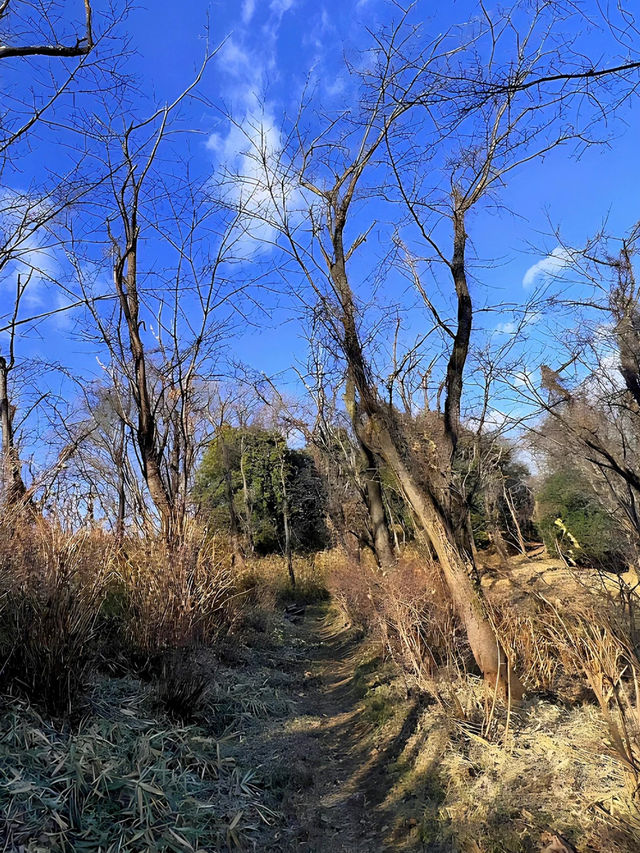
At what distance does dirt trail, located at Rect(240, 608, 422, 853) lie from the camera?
3.48 meters

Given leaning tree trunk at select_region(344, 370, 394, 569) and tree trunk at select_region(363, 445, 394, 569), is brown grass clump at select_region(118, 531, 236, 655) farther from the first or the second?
tree trunk at select_region(363, 445, 394, 569)

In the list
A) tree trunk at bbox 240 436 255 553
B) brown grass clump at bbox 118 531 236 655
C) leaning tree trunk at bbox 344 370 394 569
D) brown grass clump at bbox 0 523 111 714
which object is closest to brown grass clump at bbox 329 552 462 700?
brown grass clump at bbox 118 531 236 655

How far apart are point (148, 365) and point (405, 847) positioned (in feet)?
23.4

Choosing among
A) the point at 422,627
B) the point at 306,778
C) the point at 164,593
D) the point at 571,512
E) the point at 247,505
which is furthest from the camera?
the point at 247,505

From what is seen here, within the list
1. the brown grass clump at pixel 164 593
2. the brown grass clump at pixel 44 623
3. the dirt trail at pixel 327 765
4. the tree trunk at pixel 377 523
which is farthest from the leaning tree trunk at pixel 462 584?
the tree trunk at pixel 377 523

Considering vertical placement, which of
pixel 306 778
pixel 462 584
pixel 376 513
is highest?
pixel 376 513

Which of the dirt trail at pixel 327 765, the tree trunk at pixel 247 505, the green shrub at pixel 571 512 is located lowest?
the dirt trail at pixel 327 765

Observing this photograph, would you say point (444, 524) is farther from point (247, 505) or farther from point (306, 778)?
point (247, 505)

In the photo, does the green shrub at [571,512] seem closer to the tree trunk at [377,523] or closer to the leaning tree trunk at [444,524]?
the tree trunk at [377,523]

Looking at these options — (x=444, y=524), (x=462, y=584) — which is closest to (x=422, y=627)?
(x=462, y=584)

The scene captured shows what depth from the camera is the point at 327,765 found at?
183 inches

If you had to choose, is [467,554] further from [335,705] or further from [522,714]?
[335,705]

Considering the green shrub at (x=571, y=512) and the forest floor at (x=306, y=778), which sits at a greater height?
the green shrub at (x=571, y=512)

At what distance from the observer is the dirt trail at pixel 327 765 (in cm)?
348
